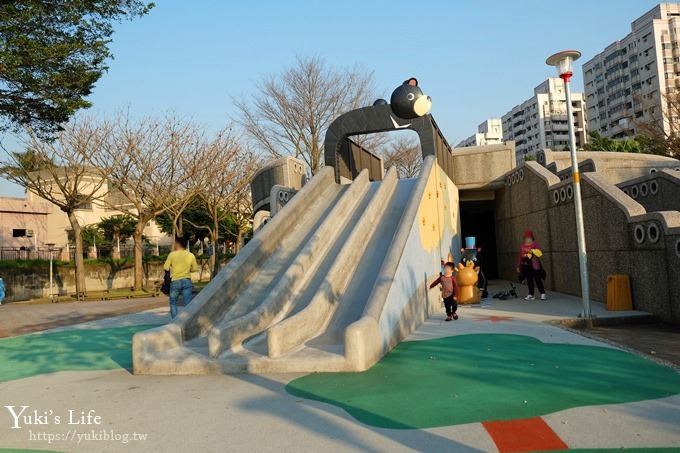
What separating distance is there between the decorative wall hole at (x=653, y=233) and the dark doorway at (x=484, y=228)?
12284 millimetres

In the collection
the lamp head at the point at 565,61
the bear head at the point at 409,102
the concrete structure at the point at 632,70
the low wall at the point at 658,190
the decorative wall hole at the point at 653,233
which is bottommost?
the decorative wall hole at the point at 653,233

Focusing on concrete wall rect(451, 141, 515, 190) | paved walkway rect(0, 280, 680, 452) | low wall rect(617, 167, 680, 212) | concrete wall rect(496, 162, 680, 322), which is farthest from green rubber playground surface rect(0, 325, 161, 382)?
concrete wall rect(451, 141, 515, 190)

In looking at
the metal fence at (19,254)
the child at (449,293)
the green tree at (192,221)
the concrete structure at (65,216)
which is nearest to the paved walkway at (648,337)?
the child at (449,293)

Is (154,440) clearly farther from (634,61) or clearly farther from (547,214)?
(634,61)

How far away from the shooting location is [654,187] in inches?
456

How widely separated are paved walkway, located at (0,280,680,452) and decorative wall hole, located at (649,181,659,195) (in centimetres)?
641

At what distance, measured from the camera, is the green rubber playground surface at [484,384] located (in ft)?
14.2

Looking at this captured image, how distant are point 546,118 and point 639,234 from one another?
10683 centimetres

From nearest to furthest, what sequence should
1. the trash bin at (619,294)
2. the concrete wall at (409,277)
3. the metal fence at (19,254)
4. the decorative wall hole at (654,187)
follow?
1. the concrete wall at (409,277)
2. the trash bin at (619,294)
3. the decorative wall hole at (654,187)
4. the metal fence at (19,254)

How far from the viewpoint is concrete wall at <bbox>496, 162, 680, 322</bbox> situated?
27.8 ft

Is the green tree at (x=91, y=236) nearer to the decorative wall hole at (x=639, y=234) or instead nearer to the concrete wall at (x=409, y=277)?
the concrete wall at (x=409, y=277)

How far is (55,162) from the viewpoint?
25.5 metres

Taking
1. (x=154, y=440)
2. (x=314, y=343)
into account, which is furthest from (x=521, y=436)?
(x=314, y=343)

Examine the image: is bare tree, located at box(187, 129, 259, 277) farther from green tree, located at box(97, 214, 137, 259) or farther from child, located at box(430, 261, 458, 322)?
child, located at box(430, 261, 458, 322)
